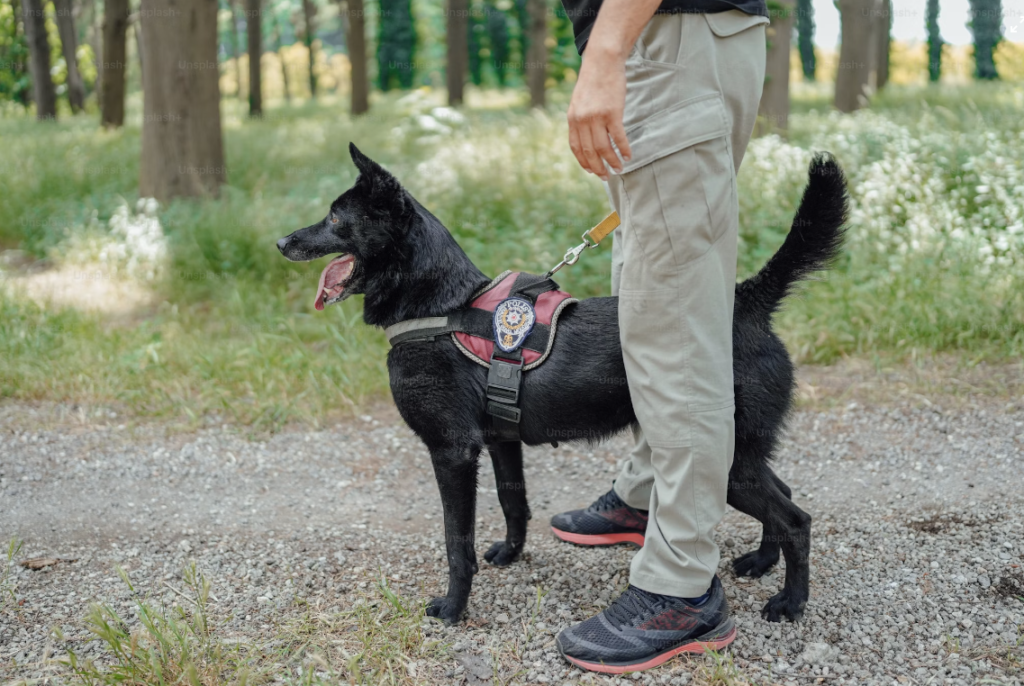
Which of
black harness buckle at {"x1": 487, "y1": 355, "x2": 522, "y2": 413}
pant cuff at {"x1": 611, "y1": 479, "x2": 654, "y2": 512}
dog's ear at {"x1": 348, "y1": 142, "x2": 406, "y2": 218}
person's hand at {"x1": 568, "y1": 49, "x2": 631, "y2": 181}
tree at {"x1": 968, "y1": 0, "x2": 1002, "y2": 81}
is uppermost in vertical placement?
tree at {"x1": 968, "y1": 0, "x2": 1002, "y2": 81}

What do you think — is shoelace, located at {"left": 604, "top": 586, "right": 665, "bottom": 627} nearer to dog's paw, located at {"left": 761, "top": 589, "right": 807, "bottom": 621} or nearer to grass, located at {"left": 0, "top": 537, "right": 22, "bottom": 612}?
dog's paw, located at {"left": 761, "top": 589, "right": 807, "bottom": 621}

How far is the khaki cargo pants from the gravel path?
0.44 metres

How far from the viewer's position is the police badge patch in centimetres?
226

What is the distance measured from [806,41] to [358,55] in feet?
103

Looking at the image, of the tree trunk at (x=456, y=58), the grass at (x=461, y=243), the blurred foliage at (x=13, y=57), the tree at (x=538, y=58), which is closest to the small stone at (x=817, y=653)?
the grass at (x=461, y=243)

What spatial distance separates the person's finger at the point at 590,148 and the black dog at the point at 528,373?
1.69 ft

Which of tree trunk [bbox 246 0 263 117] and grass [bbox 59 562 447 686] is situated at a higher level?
tree trunk [bbox 246 0 263 117]

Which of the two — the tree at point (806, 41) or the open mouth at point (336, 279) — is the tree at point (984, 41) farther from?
the open mouth at point (336, 279)

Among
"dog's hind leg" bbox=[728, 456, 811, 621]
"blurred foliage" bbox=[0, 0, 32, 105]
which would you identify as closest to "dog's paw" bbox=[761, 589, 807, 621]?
"dog's hind leg" bbox=[728, 456, 811, 621]

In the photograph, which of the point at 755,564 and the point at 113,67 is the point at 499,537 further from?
the point at 113,67

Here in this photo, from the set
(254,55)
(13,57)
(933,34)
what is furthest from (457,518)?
(933,34)

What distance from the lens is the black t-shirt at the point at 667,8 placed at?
1.86m

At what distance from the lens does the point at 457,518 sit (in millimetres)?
2365

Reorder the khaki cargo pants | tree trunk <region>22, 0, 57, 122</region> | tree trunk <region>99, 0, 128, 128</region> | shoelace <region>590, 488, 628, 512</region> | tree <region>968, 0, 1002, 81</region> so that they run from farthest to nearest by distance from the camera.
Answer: tree <region>968, 0, 1002, 81</region> → tree trunk <region>22, 0, 57, 122</region> → tree trunk <region>99, 0, 128, 128</region> → shoelace <region>590, 488, 628, 512</region> → the khaki cargo pants
